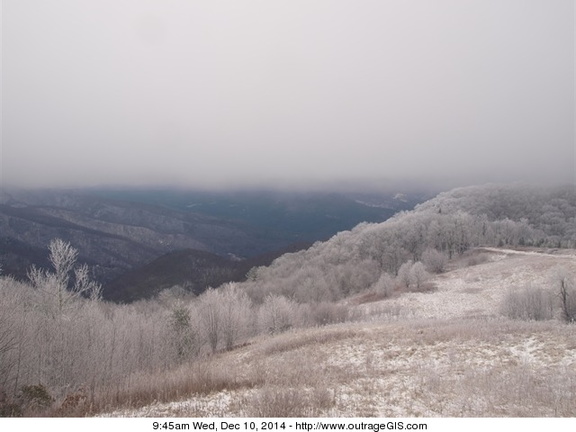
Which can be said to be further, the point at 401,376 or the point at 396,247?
the point at 396,247

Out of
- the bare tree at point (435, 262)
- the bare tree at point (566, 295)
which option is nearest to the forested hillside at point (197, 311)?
the bare tree at point (566, 295)

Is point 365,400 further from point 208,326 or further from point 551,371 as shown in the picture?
point 208,326

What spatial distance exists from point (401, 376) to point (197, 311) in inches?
1809

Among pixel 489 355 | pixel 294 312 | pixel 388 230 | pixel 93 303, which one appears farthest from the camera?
pixel 388 230

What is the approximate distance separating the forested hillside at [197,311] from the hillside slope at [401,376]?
5.94ft

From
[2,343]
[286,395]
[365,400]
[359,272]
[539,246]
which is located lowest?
[359,272]

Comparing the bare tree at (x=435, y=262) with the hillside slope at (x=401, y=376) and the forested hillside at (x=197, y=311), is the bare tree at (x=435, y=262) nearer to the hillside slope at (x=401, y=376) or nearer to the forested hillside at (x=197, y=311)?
the forested hillside at (x=197, y=311)

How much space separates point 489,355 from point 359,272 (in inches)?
3178

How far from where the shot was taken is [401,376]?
51.1 ft

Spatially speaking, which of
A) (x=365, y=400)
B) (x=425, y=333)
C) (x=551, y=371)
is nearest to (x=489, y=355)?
(x=551, y=371)

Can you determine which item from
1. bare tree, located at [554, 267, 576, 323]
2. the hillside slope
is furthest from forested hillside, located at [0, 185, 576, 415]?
the hillside slope

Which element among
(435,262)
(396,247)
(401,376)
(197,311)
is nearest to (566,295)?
(401,376)

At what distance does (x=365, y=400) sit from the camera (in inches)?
452

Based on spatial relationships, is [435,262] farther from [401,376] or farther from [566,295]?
[401,376]
